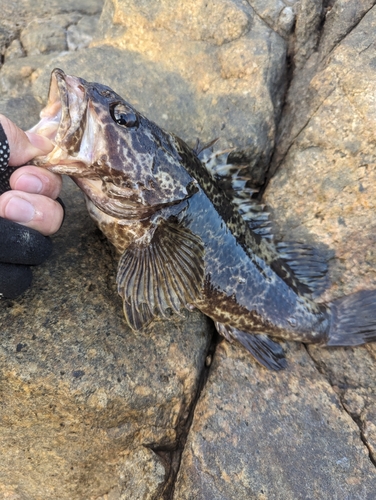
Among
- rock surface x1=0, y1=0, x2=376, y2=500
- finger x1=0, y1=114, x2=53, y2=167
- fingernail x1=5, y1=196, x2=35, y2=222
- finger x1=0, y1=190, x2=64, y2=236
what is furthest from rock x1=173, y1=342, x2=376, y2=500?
finger x1=0, y1=114, x2=53, y2=167

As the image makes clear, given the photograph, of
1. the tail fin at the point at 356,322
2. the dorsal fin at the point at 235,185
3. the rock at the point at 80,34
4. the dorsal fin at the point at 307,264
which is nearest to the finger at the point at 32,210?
the dorsal fin at the point at 235,185

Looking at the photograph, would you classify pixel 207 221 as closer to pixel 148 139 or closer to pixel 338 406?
pixel 148 139

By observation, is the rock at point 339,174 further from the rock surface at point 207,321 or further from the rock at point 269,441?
the rock at point 269,441

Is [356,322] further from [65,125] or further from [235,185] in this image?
[65,125]

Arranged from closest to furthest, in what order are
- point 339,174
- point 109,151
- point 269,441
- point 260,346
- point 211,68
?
1. point 109,151
2. point 269,441
3. point 260,346
4. point 339,174
5. point 211,68

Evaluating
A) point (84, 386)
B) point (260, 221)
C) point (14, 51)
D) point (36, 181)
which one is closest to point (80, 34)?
point (14, 51)

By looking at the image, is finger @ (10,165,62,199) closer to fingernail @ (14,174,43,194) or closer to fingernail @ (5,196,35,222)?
fingernail @ (14,174,43,194)
